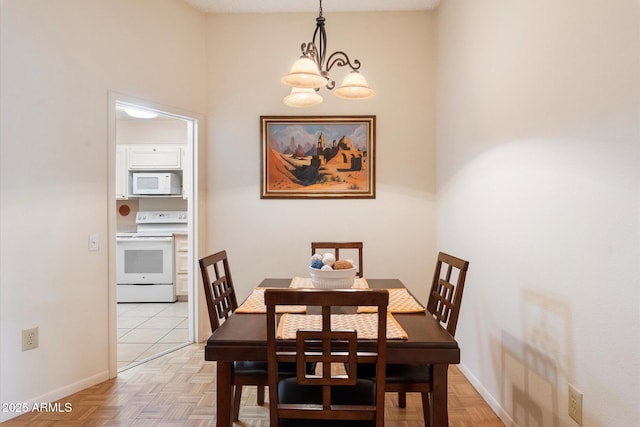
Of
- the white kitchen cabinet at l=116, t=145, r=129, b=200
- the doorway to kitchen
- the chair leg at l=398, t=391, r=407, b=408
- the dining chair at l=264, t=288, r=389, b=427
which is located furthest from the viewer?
the white kitchen cabinet at l=116, t=145, r=129, b=200

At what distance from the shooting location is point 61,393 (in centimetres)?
237

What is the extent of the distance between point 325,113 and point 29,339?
271cm

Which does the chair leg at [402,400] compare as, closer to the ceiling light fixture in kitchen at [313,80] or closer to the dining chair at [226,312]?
the dining chair at [226,312]

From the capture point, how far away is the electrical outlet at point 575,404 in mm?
1462

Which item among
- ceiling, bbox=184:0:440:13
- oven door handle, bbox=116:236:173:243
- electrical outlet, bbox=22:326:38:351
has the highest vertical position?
ceiling, bbox=184:0:440:13

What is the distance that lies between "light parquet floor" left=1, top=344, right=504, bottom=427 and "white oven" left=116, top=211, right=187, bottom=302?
1.88 metres

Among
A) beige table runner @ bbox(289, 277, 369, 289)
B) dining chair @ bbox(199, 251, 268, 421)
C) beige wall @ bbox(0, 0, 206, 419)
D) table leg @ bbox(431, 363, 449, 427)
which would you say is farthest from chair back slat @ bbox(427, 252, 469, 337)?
beige wall @ bbox(0, 0, 206, 419)

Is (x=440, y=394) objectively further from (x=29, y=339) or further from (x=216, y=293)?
(x=29, y=339)

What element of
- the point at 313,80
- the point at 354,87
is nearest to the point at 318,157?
the point at 354,87

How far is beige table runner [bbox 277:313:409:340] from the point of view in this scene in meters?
1.42

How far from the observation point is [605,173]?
1.32 m

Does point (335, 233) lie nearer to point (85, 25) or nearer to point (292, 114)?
point (292, 114)

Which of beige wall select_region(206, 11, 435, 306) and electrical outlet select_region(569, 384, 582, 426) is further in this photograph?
beige wall select_region(206, 11, 435, 306)

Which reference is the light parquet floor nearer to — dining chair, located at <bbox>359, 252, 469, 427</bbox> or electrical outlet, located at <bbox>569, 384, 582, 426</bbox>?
dining chair, located at <bbox>359, 252, 469, 427</bbox>
